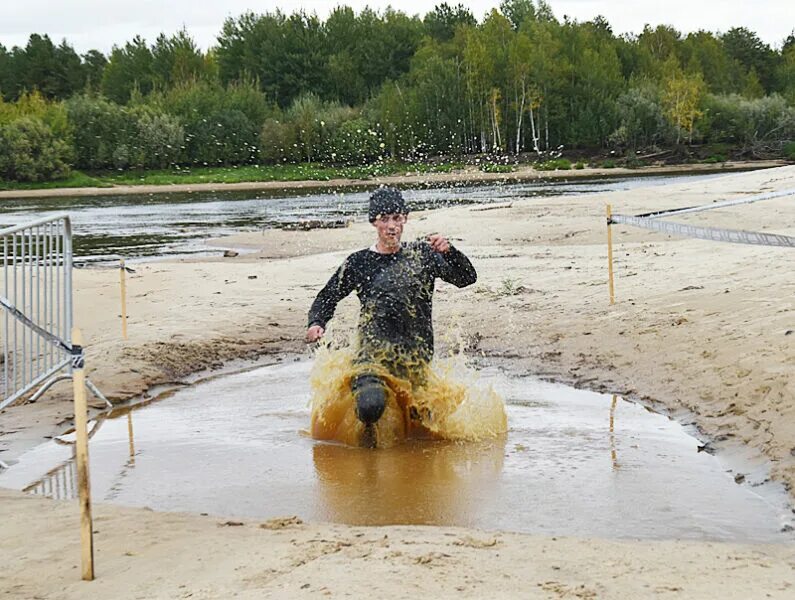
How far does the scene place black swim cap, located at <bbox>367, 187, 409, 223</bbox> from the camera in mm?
8016

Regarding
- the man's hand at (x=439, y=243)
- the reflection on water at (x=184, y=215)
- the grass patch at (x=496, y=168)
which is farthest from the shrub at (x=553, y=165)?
the man's hand at (x=439, y=243)

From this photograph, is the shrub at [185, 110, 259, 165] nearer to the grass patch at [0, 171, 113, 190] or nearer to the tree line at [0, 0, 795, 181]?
the tree line at [0, 0, 795, 181]

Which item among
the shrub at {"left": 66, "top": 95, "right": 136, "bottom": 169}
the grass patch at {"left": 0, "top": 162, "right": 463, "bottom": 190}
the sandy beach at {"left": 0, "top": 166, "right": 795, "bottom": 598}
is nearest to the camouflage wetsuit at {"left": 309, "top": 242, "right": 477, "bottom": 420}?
the sandy beach at {"left": 0, "top": 166, "right": 795, "bottom": 598}

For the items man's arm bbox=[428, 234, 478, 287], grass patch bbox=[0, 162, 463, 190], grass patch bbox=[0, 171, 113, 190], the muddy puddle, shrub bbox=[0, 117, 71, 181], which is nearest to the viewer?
the muddy puddle

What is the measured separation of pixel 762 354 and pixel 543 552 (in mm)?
4524

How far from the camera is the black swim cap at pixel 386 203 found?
802 centimetres

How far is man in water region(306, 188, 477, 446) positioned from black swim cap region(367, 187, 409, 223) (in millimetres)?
58

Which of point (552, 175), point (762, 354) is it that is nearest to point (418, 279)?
point (762, 354)

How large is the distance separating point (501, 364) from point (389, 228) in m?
3.61

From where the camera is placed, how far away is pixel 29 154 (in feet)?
271

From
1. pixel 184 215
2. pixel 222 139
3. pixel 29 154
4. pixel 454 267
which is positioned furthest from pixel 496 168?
pixel 454 267

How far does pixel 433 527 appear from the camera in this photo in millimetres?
6121

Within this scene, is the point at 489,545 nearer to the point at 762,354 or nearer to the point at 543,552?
the point at 543,552

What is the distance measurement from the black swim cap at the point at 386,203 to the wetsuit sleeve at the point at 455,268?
490 millimetres
